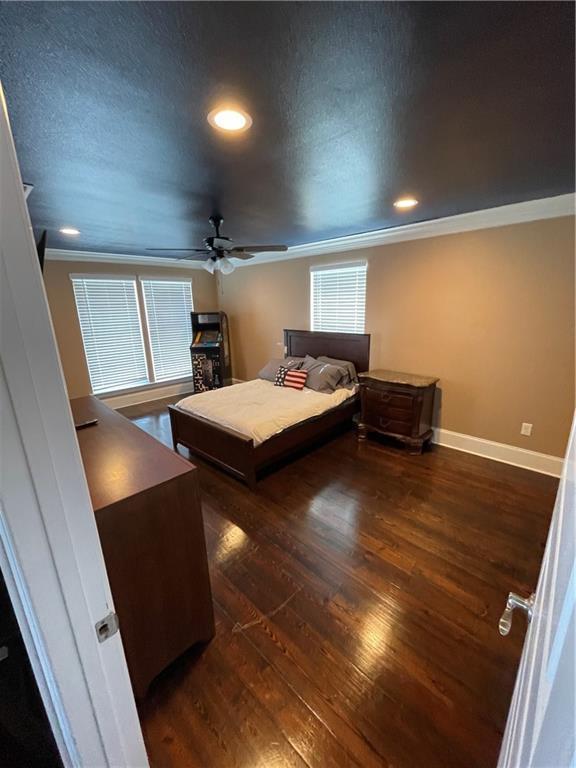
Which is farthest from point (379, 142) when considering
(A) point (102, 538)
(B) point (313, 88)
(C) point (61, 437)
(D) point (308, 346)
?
(D) point (308, 346)

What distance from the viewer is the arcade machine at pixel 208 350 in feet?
18.0

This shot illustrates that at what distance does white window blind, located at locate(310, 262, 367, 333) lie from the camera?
3.96 meters

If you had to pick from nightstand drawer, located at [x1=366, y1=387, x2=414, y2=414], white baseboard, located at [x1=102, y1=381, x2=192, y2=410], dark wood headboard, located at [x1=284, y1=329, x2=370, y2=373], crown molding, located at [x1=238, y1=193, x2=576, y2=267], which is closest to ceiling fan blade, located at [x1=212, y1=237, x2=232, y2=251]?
crown molding, located at [x1=238, y1=193, x2=576, y2=267]

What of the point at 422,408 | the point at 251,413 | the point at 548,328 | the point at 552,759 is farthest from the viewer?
the point at 422,408

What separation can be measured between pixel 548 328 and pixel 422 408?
4.17 ft

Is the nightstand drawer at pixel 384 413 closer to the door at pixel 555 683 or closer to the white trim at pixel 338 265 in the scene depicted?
the white trim at pixel 338 265

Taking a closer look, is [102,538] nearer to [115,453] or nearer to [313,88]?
[115,453]

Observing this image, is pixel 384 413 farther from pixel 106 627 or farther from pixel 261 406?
pixel 106 627

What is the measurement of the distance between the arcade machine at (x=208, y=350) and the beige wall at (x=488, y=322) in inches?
99.0

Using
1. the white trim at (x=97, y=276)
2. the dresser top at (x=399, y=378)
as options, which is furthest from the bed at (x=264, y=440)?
the white trim at (x=97, y=276)

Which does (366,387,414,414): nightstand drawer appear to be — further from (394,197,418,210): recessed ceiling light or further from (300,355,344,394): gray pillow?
(394,197,418,210): recessed ceiling light

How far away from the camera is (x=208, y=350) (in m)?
5.47

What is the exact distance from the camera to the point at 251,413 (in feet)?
9.96

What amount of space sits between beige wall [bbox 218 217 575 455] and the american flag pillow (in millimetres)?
1005
